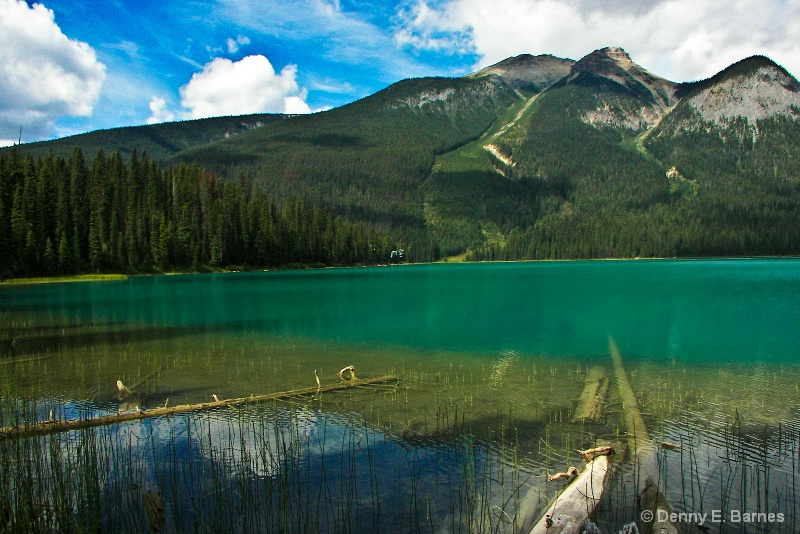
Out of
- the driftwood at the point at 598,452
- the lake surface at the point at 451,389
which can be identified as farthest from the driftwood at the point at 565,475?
the driftwood at the point at 598,452

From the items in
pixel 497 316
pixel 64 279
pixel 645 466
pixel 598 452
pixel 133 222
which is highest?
pixel 133 222

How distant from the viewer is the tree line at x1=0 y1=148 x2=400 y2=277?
268 ft

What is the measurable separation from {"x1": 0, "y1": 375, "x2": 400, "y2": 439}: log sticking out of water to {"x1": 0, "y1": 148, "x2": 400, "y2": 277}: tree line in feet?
266

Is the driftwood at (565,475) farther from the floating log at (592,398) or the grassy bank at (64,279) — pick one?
the grassy bank at (64,279)

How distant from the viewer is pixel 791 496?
30.8ft

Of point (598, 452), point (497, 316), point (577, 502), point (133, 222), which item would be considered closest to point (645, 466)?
point (598, 452)

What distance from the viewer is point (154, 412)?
14.2 meters

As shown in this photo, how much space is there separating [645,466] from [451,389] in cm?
791

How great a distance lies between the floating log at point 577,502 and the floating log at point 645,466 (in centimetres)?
74

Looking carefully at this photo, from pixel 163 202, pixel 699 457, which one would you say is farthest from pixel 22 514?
pixel 163 202

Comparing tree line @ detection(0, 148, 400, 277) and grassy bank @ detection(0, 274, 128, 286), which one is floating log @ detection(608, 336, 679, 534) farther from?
tree line @ detection(0, 148, 400, 277)

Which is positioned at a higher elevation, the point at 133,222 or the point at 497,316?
the point at 133,222

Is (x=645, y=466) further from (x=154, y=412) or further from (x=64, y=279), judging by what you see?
(x=64, y=279)

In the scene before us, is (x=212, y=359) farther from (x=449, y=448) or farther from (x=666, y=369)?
(x=666, y=369)
